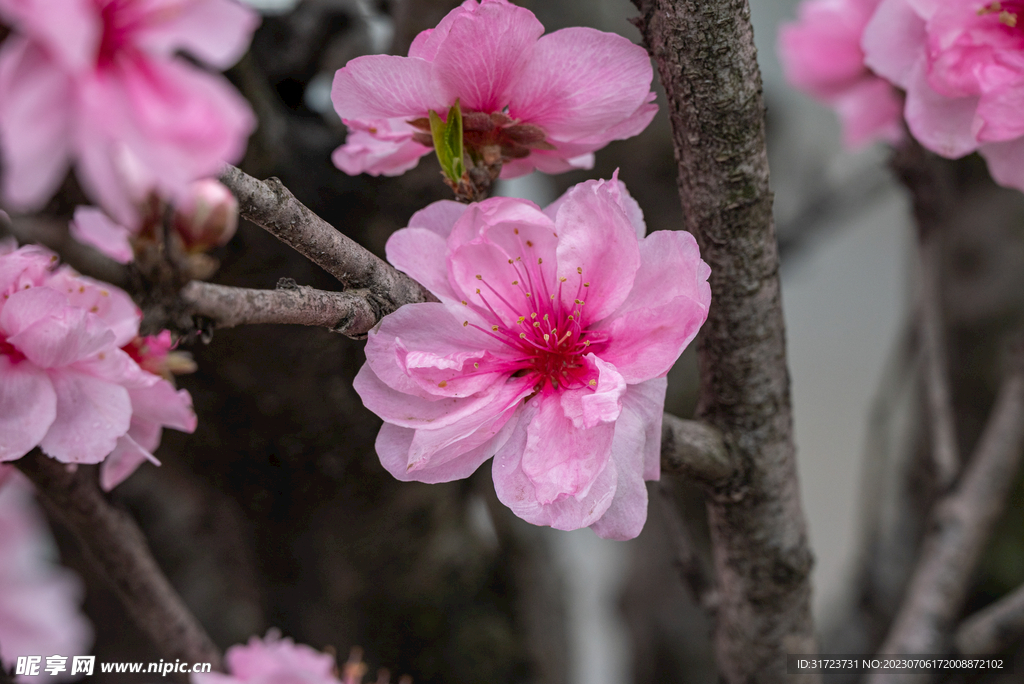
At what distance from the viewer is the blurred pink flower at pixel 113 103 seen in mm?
172

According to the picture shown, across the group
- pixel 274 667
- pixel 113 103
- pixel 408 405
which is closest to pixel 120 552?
pixel 274 667

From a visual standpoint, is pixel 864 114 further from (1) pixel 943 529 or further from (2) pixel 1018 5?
(1) pixel 943 529

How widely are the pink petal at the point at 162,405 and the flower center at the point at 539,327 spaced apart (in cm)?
17

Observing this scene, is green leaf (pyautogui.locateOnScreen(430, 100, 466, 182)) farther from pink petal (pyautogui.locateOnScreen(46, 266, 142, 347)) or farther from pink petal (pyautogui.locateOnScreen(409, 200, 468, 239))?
pink petal (pyautogui.locateOnScreen(46, 266, 142, 347))

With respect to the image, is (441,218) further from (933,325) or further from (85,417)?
(933,325)

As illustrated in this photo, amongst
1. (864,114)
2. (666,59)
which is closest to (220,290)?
(666,59)

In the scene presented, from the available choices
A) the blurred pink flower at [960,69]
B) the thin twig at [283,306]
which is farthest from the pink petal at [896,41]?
the thin twig at [283,306]

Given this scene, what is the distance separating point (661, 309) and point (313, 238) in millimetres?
152

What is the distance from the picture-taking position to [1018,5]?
40 centimetres

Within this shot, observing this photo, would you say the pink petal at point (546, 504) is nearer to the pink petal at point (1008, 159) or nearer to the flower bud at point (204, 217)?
the flower bud at point (204, 217)

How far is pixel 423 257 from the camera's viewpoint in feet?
1.10

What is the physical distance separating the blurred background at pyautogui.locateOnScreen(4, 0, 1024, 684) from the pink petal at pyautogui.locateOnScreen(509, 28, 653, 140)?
253 millimetres

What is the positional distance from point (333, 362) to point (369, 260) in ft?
1.05

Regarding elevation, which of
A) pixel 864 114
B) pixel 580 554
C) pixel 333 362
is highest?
pixel 864 114
